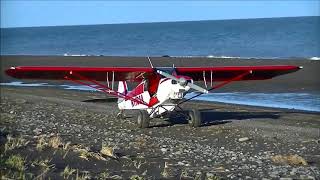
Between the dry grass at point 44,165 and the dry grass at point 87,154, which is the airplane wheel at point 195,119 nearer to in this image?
the dry grass at point 87,154

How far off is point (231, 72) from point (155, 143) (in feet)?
17.6

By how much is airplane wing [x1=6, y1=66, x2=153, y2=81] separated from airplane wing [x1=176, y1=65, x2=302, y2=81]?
1.22 metres

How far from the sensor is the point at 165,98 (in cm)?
1371

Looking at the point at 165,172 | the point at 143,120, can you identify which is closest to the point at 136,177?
the point at 165,172

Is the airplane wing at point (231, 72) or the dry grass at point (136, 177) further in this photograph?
the airplane wing at point (231, 72)

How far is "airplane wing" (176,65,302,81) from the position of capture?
1536 centimetres

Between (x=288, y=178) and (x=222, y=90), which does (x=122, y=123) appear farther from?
(x=222, y=90)

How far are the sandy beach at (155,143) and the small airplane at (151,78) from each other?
0.47 metres

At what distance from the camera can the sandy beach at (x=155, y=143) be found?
815 cm

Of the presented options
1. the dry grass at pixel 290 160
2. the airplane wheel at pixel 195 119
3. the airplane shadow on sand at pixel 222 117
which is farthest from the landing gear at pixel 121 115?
the dry grass at pixel 290 160

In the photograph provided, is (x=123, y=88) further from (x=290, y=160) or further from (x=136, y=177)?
(x=136, y=177)

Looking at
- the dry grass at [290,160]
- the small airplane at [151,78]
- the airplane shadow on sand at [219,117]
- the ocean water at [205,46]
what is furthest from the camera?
the ocean water at [205,46]

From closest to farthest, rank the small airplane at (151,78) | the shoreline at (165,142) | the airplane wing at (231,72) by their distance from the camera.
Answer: the shoreline at (165,142)
the small airplane at (151,78)
the airplane wing at (231,72)

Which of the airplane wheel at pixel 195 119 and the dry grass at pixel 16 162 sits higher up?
the airplane wheel at pixel 195 119
